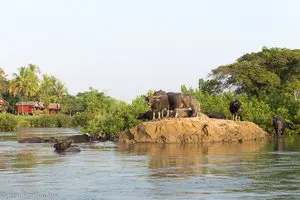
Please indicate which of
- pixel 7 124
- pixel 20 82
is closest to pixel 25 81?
pixel 20 82

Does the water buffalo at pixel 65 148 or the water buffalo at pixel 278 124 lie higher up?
the water buffalo at pixel 278 124

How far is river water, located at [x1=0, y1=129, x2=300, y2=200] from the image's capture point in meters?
14.9

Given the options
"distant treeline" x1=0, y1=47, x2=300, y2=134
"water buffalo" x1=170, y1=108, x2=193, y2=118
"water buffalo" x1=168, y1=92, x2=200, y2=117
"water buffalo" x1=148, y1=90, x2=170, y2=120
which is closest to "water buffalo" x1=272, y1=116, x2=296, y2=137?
"distant treeline" x1=0, y1=47, x2=300, y2=134

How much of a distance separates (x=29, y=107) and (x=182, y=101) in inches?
2907

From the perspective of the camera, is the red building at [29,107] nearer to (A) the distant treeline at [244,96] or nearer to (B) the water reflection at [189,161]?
(A) the distant treeline at [244,96]

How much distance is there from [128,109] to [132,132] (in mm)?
6543

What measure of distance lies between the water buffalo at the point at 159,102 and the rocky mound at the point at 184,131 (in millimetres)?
2987

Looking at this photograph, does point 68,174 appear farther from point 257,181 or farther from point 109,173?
point 257,181

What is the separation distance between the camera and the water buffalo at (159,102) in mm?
40344

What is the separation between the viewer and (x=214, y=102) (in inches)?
1893

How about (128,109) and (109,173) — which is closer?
(109,173)

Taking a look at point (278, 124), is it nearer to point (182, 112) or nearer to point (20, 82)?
point (182, 112)

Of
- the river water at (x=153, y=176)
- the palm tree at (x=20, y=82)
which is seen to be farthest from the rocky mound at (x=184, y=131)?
the palm tree at (x=20, y=82)

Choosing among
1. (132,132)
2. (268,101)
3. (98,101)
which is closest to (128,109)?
(132,132)
